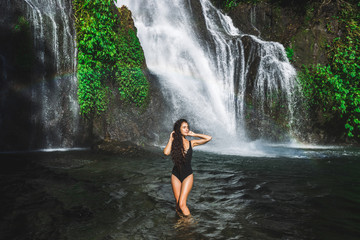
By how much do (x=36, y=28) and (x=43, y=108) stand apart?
3.32 metres

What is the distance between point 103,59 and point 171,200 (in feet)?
28.4

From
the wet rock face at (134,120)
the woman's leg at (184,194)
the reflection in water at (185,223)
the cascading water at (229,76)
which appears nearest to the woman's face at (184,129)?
the woman's leg at (184,194)

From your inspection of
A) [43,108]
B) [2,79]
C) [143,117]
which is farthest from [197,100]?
[2,79]

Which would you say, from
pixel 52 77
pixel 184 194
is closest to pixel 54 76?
pixel 52 77

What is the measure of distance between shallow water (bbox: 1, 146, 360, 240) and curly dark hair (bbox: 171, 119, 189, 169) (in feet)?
3.01

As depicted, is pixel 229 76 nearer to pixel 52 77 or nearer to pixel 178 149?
pixel 52 77

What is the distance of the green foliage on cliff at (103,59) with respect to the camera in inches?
460

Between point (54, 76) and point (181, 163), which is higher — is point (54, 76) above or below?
above

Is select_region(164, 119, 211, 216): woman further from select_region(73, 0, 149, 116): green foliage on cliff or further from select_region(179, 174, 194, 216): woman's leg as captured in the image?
select_region(73, 0, 149, 116): green foliage on cliff

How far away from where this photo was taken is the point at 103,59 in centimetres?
1207

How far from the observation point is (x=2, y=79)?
1077cm

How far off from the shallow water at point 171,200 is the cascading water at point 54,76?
2.78 metres

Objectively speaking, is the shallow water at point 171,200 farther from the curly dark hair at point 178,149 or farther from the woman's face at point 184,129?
the woman's face at point 184,129

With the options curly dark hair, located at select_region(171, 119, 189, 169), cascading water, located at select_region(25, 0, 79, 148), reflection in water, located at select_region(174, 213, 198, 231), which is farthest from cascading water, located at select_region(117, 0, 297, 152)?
reflection in water, located at select_region(174, 213, 198, 231)
